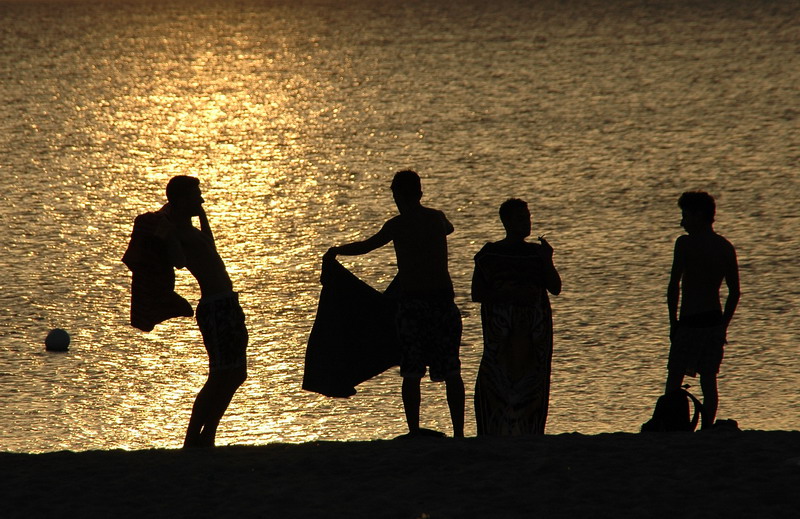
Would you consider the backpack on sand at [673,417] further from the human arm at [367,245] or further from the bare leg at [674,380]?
the human arm at [367,245]

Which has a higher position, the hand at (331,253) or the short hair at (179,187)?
the short hair at (179,187)

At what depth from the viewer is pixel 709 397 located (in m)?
7.27

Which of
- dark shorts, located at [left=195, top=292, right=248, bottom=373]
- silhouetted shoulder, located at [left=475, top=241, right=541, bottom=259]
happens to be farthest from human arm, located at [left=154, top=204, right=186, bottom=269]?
silhouetted shoulder, located at [left=475, top=241, right=541, bottom=259]

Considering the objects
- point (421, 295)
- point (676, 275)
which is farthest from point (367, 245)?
point (676, 275)

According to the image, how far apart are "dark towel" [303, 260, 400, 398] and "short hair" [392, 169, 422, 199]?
0.66m

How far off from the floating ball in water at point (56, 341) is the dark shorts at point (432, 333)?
16.0ft

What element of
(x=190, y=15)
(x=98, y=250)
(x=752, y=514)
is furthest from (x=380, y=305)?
(x=190, y=15)

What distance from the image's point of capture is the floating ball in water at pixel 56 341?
1088 centimetres

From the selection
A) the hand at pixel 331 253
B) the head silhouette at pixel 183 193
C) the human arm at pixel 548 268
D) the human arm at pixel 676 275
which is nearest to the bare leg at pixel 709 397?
the human arm at pixel 676 275

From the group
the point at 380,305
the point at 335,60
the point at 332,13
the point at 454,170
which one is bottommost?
the point at 380,305

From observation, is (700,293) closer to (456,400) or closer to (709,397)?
(709,397)

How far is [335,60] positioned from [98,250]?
14709 mm

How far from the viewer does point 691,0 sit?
123 ft

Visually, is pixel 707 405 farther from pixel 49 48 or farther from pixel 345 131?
pixel 49 48
